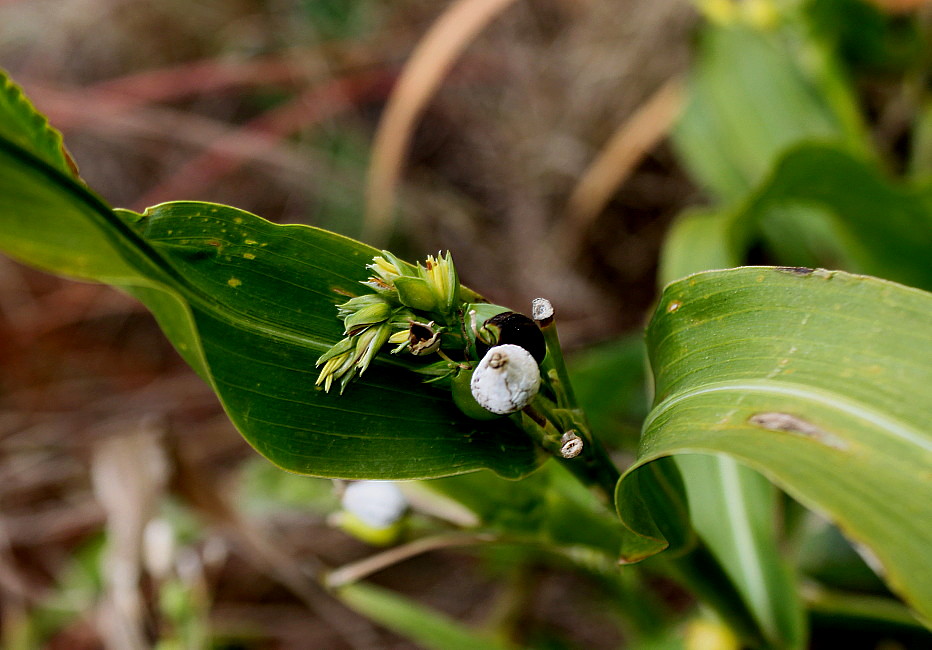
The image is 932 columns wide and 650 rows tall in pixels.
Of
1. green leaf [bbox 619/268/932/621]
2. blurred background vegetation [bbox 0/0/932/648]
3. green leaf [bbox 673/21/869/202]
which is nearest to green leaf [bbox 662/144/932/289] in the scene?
blurred background vegetation [bbox 0/0/932/648]

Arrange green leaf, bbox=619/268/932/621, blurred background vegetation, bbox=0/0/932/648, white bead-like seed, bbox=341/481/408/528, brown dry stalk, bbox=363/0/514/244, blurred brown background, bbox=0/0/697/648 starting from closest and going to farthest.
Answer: green leaf, bbox=619/268/932/621, white bead-like seed, bbox=341/481/408/528, blurred background vegetation, bbox=0/0/932/648, brown dry stalk, bbox=363/0/514/244, blurred brown background, bbox=0/0/697/648

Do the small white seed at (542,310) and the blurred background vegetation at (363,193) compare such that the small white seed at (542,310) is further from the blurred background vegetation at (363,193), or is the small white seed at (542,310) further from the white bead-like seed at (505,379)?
the blurred background vegetation at (363,193)

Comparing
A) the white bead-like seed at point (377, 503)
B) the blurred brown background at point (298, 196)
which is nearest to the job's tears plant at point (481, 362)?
the white bead-like seed at point (377, 503)

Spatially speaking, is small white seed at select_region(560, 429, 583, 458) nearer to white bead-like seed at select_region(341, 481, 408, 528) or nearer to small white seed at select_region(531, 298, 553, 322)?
small white seed at select_region(531, 298, 553, 322)

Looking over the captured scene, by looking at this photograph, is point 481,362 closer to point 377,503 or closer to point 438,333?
point 438,333

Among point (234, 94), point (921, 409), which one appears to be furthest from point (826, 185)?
point (234, 94)
